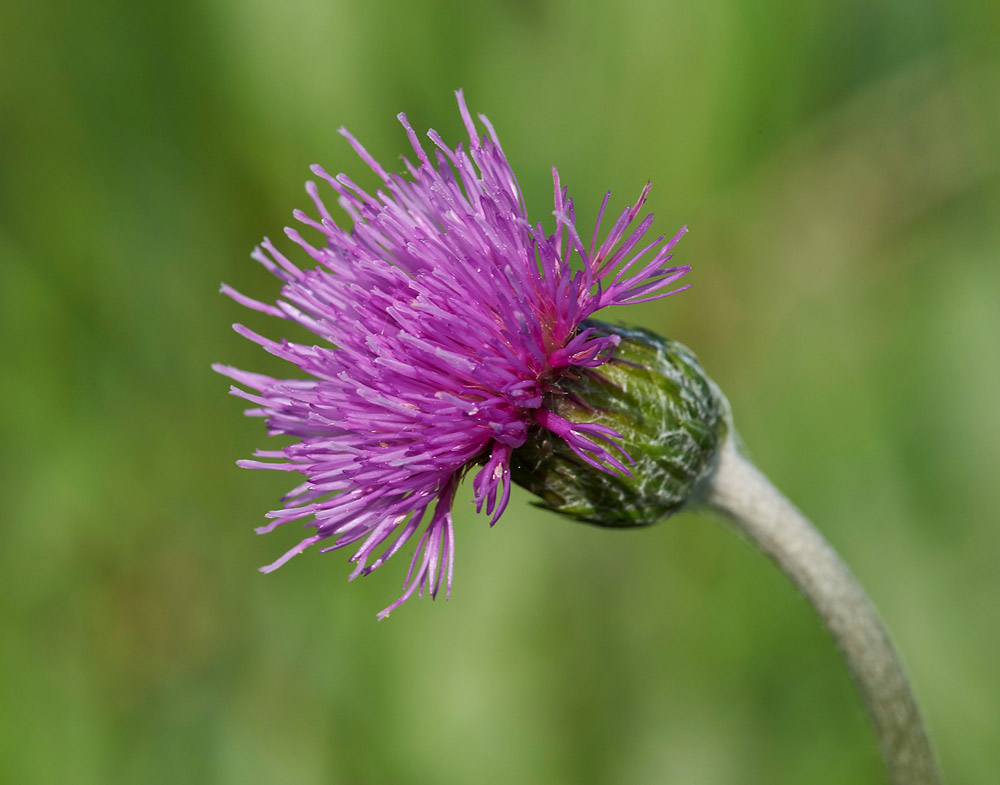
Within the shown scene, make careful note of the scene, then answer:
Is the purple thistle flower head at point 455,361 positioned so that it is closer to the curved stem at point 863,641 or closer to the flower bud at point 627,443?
the flower bud at point 627,443

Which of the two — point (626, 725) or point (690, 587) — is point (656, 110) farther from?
point (626, 725)

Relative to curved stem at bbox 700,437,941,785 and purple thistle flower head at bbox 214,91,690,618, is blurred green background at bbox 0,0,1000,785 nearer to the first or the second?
curved stem at bbox 700,437,941,785

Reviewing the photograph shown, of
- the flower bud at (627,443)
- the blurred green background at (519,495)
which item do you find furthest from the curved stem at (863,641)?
the blurred green background at (519,495)

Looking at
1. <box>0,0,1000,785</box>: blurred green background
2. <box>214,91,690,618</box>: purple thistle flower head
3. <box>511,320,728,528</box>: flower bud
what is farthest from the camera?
<box>0,0,1000,785</box>: blurred green background

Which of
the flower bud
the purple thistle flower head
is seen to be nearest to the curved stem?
the flower bud

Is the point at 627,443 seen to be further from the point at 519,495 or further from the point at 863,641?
the point at 519,495

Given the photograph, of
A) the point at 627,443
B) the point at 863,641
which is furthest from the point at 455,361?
the point at 863,641
